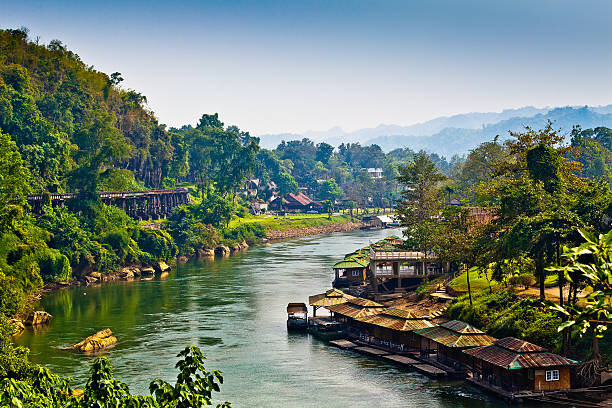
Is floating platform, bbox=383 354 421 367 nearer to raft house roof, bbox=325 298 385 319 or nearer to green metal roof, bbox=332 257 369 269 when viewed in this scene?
raft house roof, bbox=325 298 385 319

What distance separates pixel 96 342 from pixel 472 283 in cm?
3106

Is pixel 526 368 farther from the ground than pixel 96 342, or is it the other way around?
pixel 526 368

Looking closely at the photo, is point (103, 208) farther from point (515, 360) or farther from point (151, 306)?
point (515, 360)

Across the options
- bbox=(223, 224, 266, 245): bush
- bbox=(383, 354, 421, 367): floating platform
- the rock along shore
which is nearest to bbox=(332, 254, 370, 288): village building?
bbox=(383, 354, 421, 367): floating platform

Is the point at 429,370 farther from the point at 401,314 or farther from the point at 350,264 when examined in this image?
the point at 350,264

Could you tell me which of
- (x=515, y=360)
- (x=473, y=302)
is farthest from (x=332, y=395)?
(x=473, y=302)

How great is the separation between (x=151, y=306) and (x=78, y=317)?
753cm

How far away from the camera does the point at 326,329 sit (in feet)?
182

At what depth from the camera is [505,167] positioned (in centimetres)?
6475

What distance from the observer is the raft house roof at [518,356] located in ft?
118

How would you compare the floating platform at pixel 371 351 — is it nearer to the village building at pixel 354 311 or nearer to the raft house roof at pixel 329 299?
the village building at pixel 354 311

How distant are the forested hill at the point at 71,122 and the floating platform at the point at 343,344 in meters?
62.9

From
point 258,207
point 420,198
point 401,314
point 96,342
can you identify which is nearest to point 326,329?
point 401,314

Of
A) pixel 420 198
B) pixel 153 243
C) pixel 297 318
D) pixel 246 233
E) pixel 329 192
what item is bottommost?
pixel 297 318
